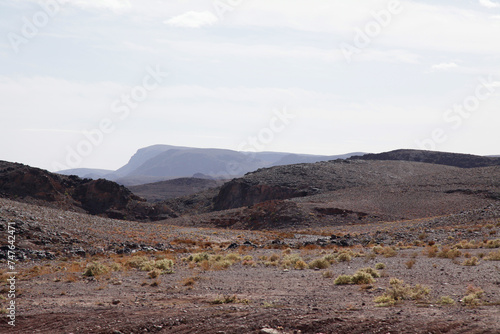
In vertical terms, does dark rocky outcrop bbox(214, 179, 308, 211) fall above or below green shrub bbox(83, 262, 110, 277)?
above

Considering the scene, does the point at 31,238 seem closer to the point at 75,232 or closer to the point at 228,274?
the point at 75,232

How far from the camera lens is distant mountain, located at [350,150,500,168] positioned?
113 meters

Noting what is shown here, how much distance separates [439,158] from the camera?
11788 centimetres

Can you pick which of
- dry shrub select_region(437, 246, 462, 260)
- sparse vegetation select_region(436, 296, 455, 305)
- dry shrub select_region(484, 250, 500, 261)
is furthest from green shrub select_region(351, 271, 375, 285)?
dry shrub select_region(437, 246, 462, 260)

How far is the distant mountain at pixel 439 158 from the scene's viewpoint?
112812mm

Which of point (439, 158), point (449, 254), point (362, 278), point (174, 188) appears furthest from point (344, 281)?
point (174, 188)

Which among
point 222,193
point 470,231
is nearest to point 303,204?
point 222,193

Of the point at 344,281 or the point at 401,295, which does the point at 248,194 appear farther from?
the point at 401,295

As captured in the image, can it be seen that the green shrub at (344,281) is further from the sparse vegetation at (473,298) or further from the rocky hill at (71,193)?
the rocky hill at (71,193)

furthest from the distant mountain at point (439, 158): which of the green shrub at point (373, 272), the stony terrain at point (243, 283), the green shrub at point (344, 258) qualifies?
the green shrub at point (373, 272)

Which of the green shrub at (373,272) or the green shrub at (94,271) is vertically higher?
the green shrub at (373,272)

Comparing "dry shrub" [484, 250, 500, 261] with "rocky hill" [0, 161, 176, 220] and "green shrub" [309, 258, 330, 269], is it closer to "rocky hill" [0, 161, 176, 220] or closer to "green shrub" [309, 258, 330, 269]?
"green shrub" [309, 258, 330, 269]

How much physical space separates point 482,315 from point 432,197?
53.9 m

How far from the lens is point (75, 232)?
29.1 meters
